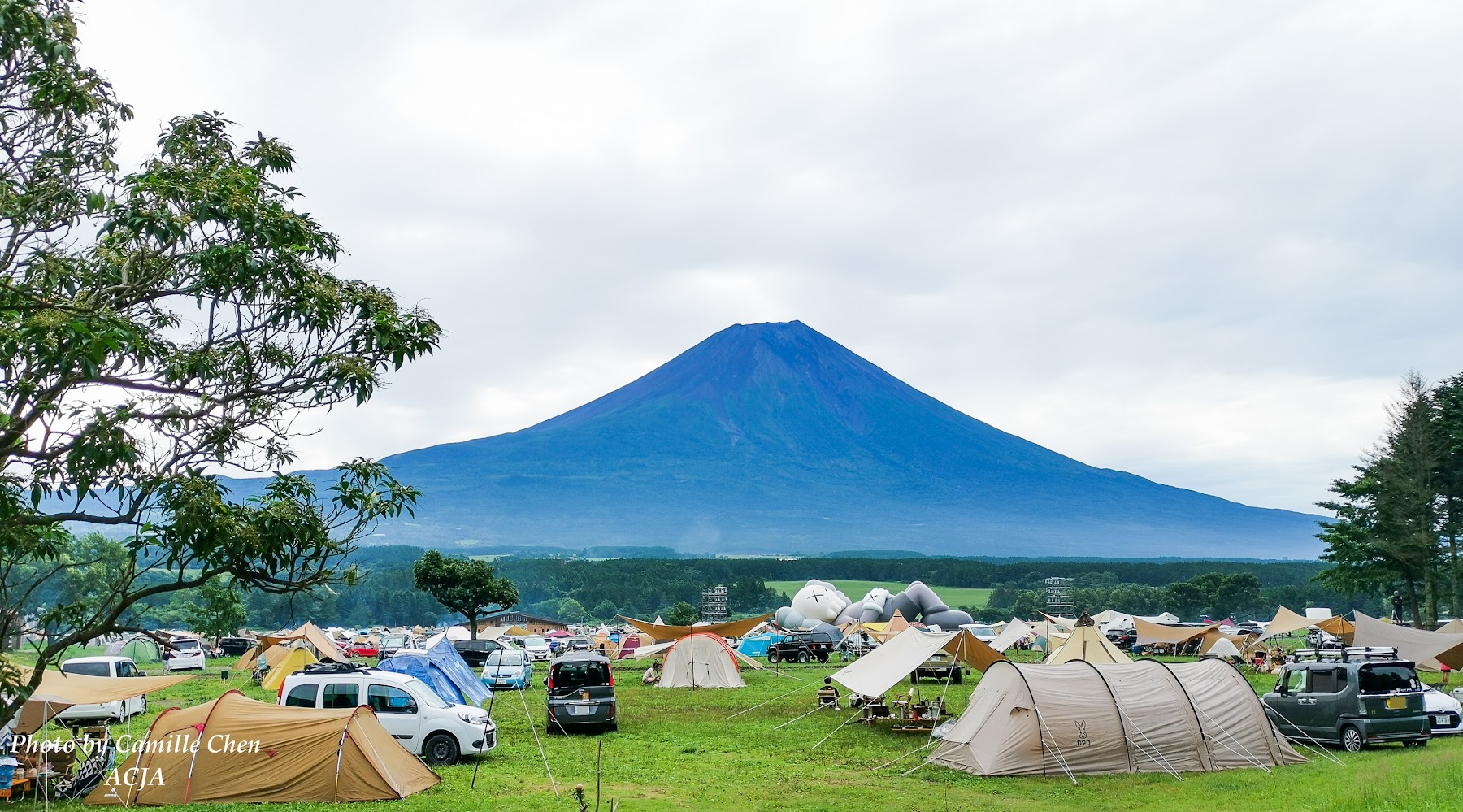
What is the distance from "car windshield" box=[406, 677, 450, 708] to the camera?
1661 cm

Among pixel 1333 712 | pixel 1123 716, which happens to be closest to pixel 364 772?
pixel 1123 716

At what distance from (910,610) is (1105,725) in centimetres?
4123

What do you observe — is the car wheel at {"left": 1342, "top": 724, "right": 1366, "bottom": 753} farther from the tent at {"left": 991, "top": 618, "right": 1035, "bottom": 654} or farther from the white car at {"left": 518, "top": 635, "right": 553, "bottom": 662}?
the white car at {"left": 518, "top": 635, "right": 553, "bottom": 662}

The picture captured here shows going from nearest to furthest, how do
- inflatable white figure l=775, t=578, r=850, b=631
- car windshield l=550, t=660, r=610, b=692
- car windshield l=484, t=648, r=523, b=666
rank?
car windshield l=550, t=660, r=610, b=692, car windshield l=484, t=648, r=523, b=666, inflatable white figure l=775, t=578, r=850, b=631

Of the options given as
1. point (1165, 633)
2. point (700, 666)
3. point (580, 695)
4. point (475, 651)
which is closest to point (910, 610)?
point (1165, 633)

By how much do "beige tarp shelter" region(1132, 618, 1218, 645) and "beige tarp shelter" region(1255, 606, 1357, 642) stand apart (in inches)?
133

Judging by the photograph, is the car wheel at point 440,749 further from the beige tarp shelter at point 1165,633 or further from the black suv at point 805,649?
the beige tarp shelter at point 1165,633

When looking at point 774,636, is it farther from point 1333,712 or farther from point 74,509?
point 74,509

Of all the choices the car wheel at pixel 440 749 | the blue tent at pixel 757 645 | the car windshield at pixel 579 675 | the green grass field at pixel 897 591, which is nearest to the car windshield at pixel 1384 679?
the car windshield at pixel 579 675

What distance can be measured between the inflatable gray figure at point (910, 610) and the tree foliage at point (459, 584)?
19.4 metres

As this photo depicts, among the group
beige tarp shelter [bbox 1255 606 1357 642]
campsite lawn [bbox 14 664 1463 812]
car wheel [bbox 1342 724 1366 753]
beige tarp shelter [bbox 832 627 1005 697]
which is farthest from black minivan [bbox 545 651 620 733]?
beige tarp shelter [bbox 1255 606 1357 642]

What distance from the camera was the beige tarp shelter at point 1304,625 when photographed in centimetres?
4066

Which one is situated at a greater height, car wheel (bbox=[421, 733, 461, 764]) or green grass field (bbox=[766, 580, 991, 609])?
car wheel (bbox=[421, 733, 461, 764])

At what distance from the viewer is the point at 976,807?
13.1m
